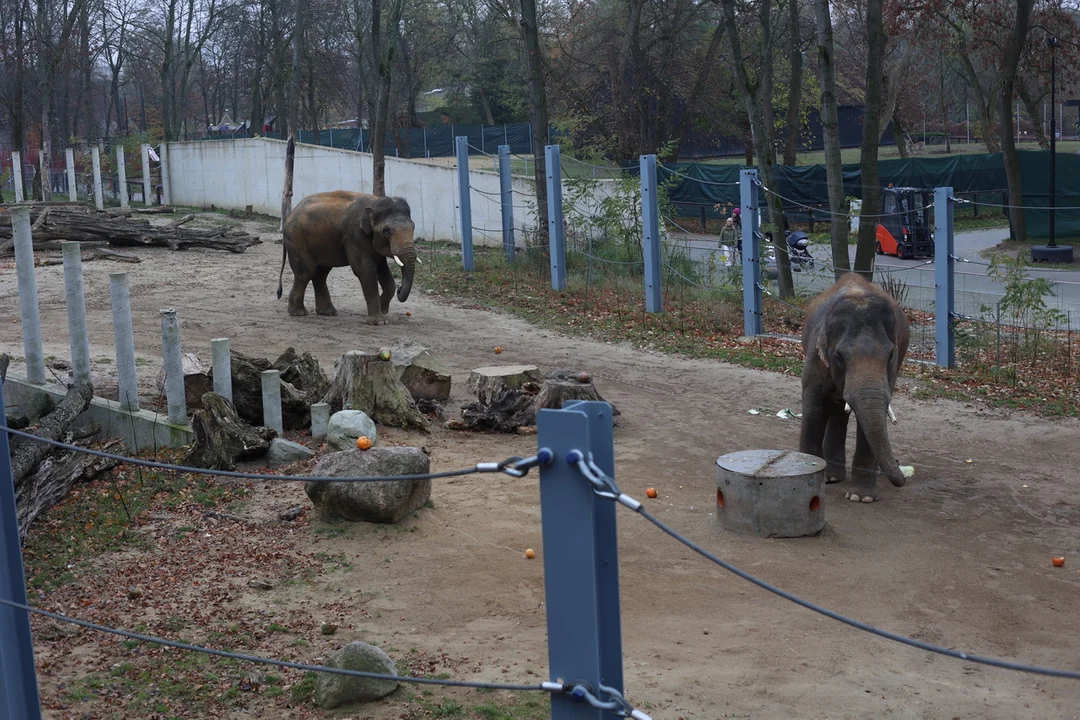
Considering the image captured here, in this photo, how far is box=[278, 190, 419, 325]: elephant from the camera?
15.9m

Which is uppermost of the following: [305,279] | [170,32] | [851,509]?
[170,32]

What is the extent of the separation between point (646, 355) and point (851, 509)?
19.6 feet

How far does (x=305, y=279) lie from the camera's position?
1670 centimetres

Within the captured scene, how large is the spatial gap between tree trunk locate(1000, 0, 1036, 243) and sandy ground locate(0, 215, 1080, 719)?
18.9m

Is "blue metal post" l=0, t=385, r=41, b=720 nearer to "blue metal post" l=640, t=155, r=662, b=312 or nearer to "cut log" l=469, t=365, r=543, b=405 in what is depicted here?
"cut log" l=469, t=365, r=543, b=405

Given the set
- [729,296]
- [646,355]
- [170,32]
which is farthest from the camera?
[170,32]

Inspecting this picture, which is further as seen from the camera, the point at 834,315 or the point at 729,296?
the point at 729,296

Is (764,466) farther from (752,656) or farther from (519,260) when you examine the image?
(519,260)

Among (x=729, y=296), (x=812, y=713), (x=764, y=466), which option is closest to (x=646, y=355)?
(x=729, y=296)

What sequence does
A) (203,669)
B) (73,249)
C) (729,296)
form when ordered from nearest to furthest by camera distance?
(203,669) < (73,249) < (729,296)

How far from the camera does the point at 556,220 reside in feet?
61.6

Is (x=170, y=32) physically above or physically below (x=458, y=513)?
above

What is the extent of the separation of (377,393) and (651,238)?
7.31 meters

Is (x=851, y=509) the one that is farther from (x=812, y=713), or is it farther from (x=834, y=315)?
(x=812, y=713)
